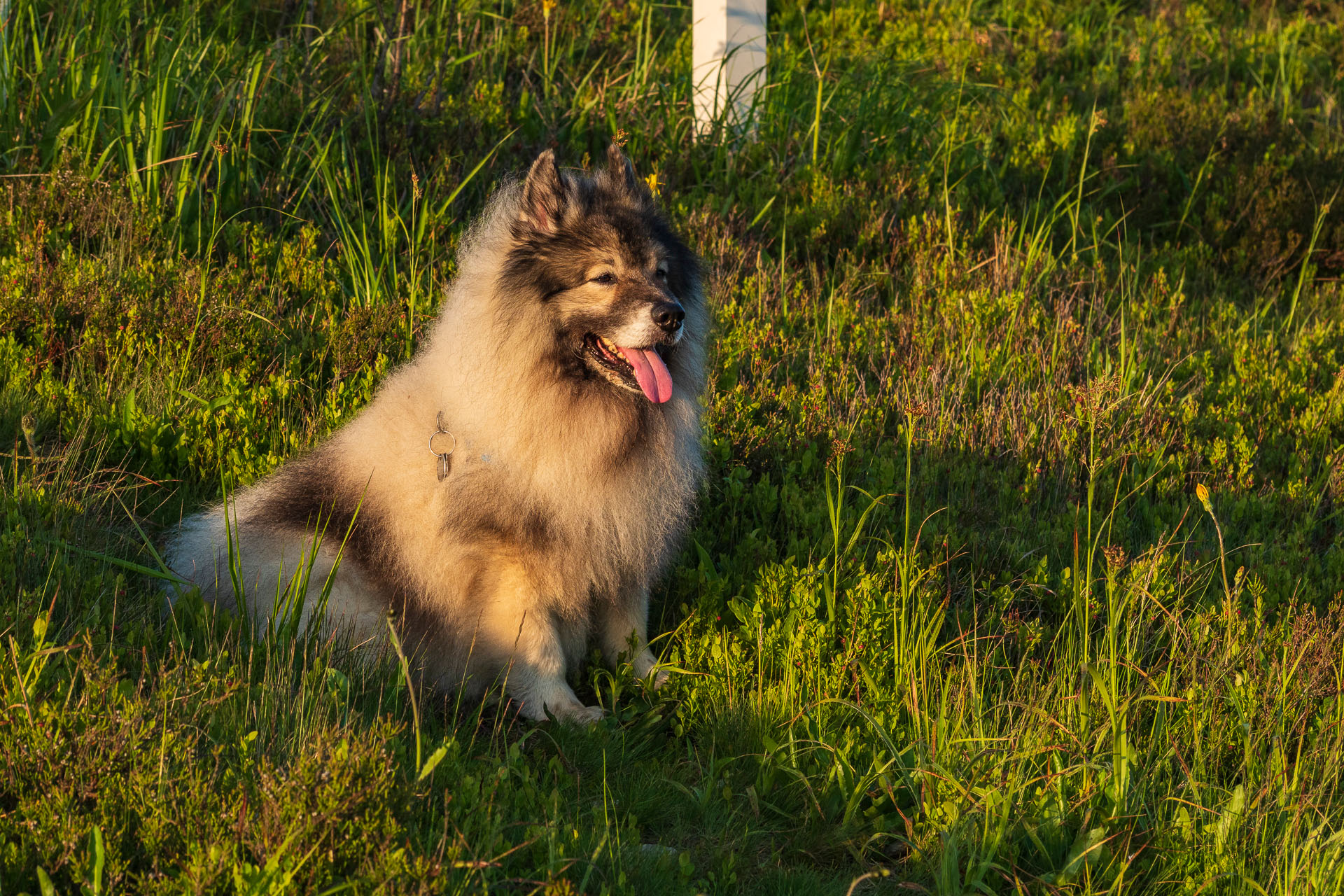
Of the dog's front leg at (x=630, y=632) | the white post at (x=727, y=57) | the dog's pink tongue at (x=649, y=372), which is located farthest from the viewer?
the white post at (x=727, y=57)

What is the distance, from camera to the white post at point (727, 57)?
22.0ft

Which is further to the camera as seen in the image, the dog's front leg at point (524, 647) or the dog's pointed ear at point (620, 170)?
the dog's pointed ear at point (620, 170)

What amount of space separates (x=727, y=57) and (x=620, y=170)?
356 cm

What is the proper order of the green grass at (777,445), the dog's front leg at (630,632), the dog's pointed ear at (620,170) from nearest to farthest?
the green grass at (777,445) → the dog's pointed ear at (620,170) → the dog's front leg at (630,632)

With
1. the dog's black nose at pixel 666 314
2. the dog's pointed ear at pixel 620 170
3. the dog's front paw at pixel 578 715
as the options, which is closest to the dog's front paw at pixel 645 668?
the dog's front paw at pixel 578 715

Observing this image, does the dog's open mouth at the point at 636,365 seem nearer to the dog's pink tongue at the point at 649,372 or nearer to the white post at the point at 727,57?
the dog's pink tongue at the point at 649,372

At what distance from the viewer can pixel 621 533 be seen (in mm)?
A: 3420

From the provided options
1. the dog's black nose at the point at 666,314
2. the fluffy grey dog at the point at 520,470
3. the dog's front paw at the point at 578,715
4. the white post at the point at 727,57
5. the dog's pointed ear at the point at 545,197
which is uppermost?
the white post at the point at 727,57

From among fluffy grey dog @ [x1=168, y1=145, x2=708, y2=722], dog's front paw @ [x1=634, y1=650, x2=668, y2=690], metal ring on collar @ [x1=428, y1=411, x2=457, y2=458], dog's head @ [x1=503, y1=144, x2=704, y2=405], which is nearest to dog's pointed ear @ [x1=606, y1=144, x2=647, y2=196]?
fluffy grey dog @ [x1=168, y1=145, x2=708, y2=722]

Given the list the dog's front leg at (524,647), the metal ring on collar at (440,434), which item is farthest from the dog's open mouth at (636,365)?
the dog's front leg at (524,647)

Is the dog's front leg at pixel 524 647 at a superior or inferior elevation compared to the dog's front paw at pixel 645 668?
superior

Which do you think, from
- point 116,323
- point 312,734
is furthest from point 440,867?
point 116,323

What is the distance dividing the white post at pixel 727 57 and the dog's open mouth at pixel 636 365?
3859mm

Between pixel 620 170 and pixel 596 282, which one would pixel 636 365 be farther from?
pixel 620 170
